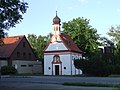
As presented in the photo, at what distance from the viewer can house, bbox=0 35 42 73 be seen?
258 feet

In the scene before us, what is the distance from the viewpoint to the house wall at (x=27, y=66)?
80.0 metres

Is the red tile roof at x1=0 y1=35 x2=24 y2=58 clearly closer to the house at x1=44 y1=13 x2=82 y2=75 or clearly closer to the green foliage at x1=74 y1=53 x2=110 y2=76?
the house at x1=44 y1=13 x2=82 y2=75

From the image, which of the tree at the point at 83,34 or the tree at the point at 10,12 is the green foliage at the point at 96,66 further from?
the tree at the point at 10,12

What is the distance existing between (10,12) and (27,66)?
60036mm

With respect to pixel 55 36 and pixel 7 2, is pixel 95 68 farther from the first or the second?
pixel 7 2

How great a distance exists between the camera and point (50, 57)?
7994cm

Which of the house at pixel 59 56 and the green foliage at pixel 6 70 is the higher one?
the house at pixel 59 56

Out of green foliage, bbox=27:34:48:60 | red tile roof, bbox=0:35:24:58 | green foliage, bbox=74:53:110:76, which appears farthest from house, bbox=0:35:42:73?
green foliage, bbox=74:53:110:76

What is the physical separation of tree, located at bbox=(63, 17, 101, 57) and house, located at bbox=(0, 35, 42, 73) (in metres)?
14.2

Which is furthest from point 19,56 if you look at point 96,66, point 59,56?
point 96,66

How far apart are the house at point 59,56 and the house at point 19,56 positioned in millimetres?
5732

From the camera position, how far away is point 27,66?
83375mm

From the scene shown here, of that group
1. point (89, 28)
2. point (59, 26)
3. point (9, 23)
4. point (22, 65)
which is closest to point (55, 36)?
point (59, 26)

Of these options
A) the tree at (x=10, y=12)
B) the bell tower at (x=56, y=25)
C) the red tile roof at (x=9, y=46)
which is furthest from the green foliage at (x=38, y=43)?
the tree at (x=10, y=12)
